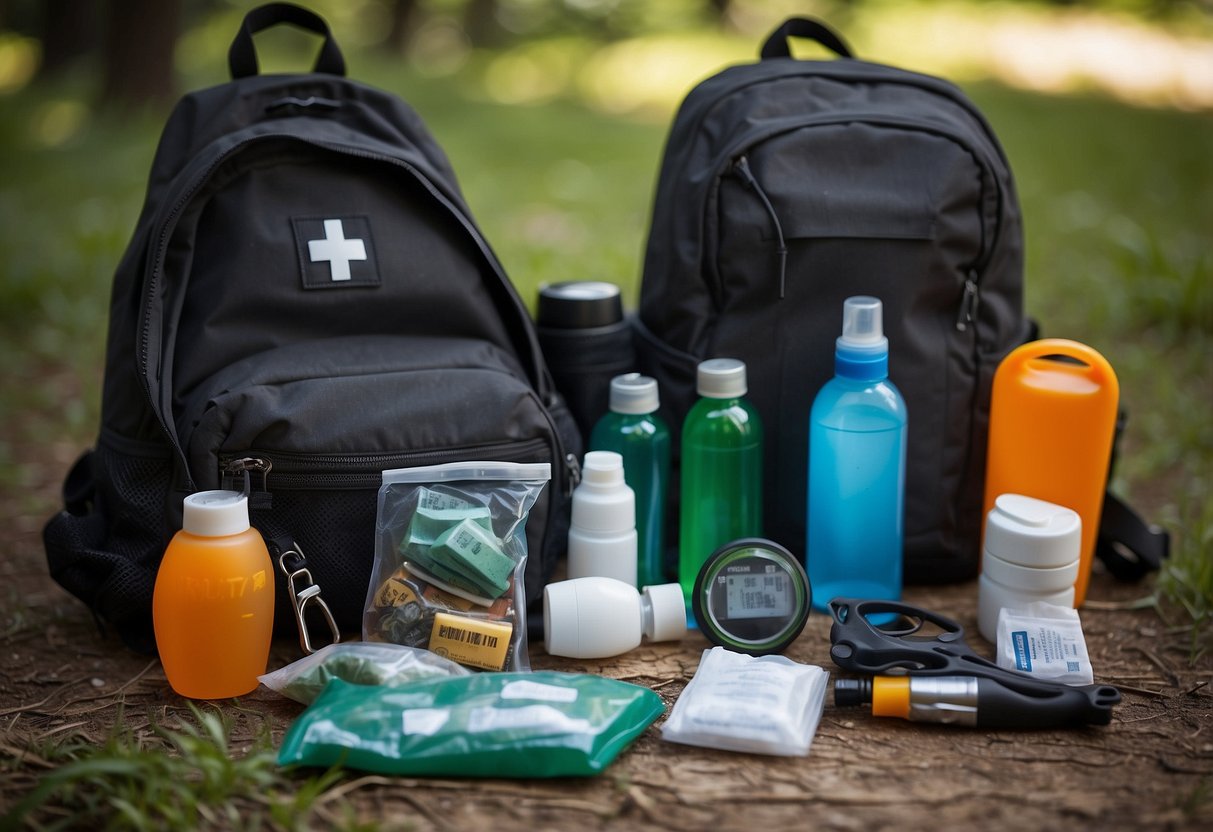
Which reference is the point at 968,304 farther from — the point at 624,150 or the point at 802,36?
the point at 624,150

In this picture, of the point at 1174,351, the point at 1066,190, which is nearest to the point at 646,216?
the point at 1066,190

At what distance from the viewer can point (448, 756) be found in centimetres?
151

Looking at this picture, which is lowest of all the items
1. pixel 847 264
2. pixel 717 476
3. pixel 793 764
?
pixel 793 764

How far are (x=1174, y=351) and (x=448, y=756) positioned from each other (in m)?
2.70

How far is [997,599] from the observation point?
1923 millimetres

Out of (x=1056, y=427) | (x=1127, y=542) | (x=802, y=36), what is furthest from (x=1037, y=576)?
(x=802, y=36)

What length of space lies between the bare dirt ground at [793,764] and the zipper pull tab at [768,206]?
0.63m

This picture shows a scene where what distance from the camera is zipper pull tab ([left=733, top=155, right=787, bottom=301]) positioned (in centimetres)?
198

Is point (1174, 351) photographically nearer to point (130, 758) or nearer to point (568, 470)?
point (568, 470)

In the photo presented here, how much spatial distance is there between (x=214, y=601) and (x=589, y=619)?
573 mm

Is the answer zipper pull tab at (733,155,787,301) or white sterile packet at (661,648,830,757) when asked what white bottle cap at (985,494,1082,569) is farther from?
zipper pull tab at (733,155,787,301)

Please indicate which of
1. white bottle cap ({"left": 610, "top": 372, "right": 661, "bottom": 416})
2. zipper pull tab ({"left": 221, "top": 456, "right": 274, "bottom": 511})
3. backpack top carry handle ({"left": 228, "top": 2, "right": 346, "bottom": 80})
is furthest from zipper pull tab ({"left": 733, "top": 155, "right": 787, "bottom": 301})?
zipper pull tab ({"left": 221, "top": 456, "right": 274, "bottom": 511})

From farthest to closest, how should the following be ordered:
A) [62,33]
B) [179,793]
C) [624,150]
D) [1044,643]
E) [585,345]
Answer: [62,33] < [624,150] < [585,345] < [1044,643] < [179,793]

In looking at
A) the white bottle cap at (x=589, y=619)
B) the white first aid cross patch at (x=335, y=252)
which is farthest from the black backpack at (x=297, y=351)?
the white bottle cap at (x=589, y=619)
